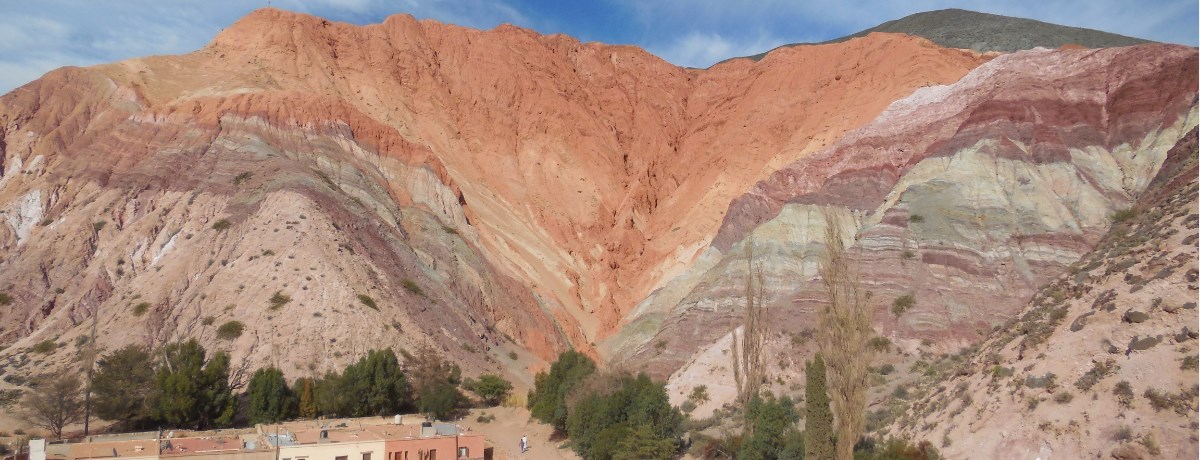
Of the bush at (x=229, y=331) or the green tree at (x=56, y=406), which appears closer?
the green tree at (x=56, y=406)

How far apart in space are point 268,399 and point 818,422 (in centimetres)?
2620

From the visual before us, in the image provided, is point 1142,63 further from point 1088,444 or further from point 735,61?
point 735,61

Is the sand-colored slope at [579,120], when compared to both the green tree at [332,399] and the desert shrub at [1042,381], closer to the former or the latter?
the green tree at [332,399]

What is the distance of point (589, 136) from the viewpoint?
288 ft

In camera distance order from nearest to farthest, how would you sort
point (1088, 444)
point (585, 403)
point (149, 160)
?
point (1088, 444) < point (585, 403) < point (149, 160)

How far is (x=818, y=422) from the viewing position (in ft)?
75.3

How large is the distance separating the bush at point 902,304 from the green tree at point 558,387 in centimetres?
1494

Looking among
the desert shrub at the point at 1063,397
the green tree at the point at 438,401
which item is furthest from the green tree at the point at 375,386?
the desert shrub at the point at 1063,397

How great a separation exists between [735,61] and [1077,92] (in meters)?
54.3

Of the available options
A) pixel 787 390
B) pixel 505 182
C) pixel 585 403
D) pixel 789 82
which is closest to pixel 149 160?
pixel 505 182

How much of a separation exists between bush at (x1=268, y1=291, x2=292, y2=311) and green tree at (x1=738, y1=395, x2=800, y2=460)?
3009cm

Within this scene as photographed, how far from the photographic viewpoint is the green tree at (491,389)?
157 feet

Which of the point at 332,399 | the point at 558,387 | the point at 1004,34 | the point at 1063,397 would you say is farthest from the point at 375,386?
the point at 1004,34

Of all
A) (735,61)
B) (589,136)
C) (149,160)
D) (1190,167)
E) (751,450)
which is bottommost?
(751,450)
